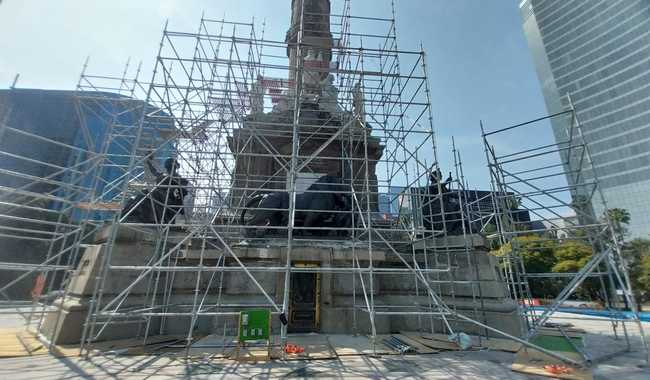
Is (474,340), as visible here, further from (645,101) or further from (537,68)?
(537,68)

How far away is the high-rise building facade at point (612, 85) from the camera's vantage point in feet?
230

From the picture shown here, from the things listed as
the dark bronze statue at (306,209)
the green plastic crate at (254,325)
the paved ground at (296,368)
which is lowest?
the paved ground at (296,368)

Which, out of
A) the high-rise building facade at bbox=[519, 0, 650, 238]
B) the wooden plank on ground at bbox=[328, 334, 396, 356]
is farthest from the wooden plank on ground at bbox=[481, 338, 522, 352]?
the high-rise building facade at bbox=[519, 0, 650, 238]

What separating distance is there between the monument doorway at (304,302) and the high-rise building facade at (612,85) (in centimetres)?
7497

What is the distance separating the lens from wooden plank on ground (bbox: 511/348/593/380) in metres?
5.93

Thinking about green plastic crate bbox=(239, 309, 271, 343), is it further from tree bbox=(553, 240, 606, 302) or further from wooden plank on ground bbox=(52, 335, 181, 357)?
tree bbox=(553, 240, 606, 302)

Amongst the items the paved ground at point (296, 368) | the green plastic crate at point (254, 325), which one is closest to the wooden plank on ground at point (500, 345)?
the paved ground at point (296, 368)

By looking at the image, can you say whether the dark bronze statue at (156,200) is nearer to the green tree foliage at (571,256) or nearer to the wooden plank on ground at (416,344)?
the wooden plank on ground at (416,344)

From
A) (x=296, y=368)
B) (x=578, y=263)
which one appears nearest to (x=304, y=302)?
(x=296, y=368)

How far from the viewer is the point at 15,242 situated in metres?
27.6

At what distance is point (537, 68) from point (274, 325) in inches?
5346

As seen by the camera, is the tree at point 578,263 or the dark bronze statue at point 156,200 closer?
the dark bronze statue at point 156,200

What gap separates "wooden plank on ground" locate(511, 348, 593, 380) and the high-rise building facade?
242ft

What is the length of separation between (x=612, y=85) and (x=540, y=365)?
104401 millimetres
